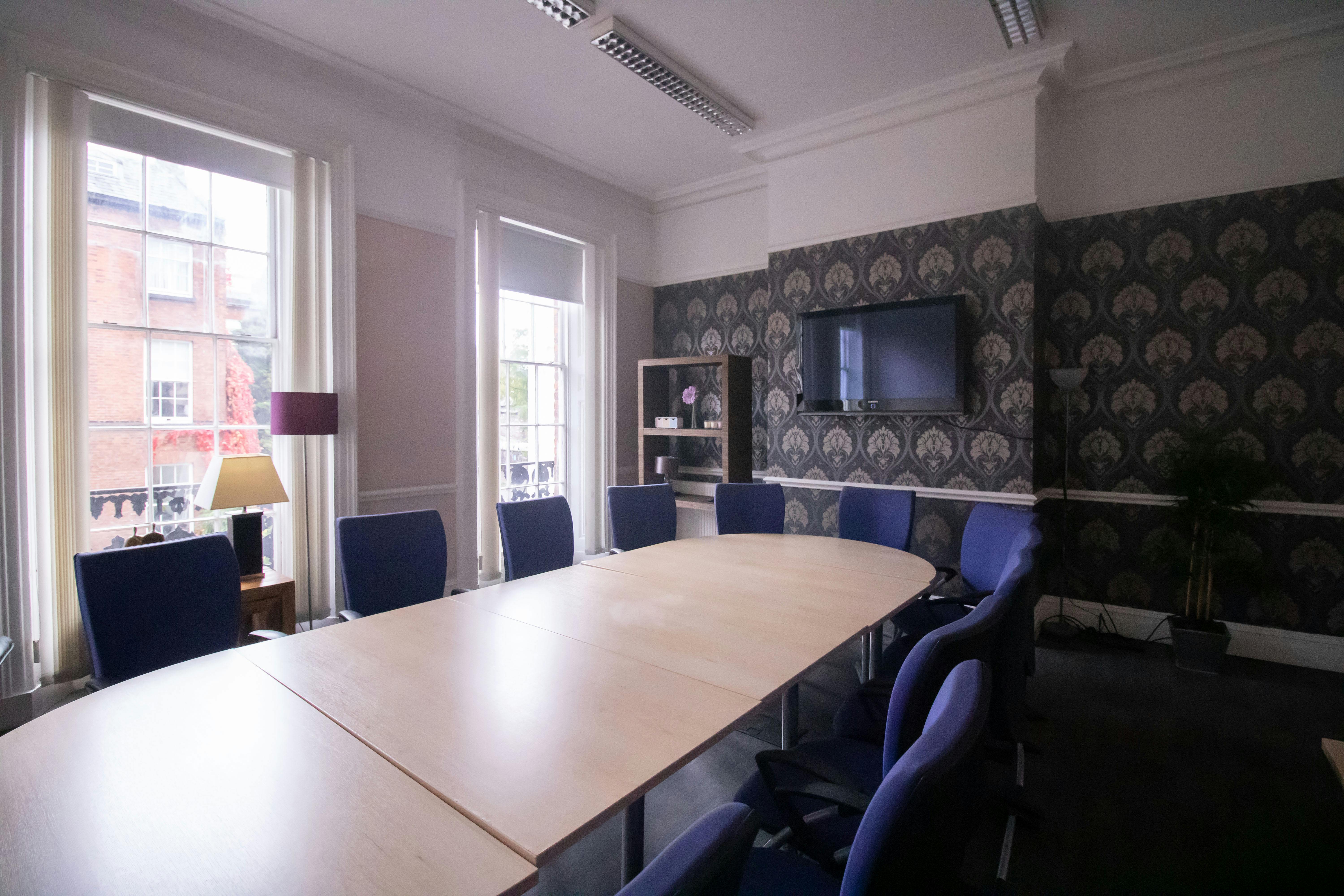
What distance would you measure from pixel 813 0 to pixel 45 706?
16.2 ft

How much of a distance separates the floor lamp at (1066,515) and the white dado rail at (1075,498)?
13cm

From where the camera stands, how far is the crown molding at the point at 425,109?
324 centimetres

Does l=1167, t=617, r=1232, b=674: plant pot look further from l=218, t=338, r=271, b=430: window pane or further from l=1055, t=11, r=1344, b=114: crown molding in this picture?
l=218, t=338, r=271, b=430: window pane

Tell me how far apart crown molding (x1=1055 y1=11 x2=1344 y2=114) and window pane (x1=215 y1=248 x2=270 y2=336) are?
16.5 ft

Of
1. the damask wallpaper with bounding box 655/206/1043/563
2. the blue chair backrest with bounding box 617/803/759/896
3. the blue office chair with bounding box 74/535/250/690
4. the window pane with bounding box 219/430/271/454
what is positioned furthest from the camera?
the damask wallpaper with bounding box 655/206/1043/563

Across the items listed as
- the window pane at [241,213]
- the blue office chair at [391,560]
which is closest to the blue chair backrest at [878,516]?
the blue office chair at [391,560]

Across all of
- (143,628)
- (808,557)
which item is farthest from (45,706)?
(808,557)

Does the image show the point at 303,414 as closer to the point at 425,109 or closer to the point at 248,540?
the point at 248,540

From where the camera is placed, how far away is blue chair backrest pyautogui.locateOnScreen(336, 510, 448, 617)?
264cm

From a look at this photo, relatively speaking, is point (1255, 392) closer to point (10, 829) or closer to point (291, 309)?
point (10, 829)

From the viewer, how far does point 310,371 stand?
145 inches

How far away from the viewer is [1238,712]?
3023 mm

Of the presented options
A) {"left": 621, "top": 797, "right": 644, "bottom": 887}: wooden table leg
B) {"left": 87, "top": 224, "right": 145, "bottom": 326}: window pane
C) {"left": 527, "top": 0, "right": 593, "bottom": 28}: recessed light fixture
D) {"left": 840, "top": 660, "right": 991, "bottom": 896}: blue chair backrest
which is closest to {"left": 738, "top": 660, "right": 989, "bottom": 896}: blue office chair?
{"left": 840, "top": 660, "right": 991, "bottom": 896}: blue chair backrest

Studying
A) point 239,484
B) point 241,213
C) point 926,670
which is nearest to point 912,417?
point 926,670
